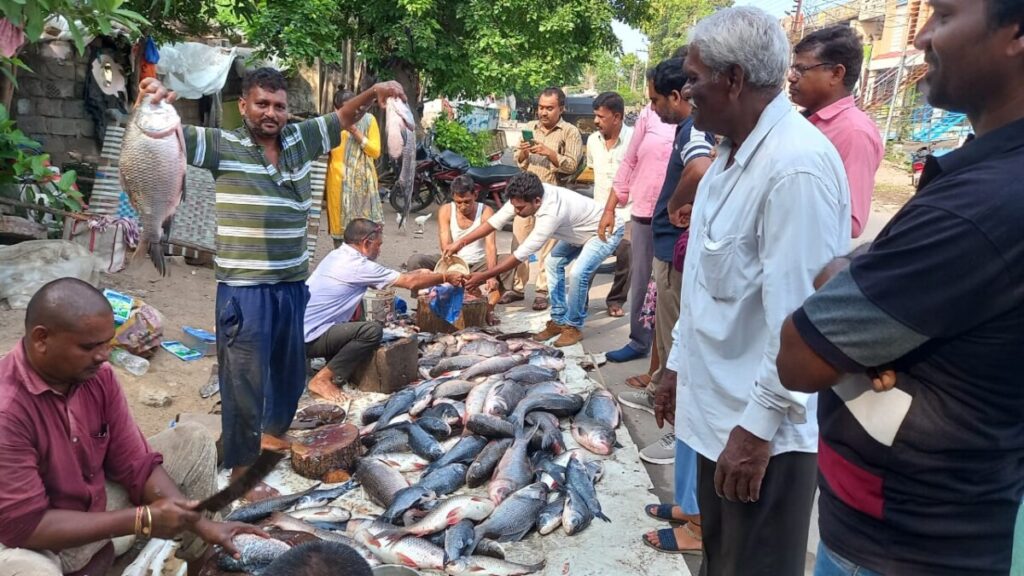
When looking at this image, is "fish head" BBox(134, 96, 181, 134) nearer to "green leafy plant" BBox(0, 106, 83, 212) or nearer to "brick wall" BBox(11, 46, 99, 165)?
"green leafy plant" BBox(0, 106, 83, 212)

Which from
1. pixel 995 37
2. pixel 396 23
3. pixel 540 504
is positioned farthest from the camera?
pixel 396 23

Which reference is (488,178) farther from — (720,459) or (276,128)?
(720,459)

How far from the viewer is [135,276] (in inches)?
304

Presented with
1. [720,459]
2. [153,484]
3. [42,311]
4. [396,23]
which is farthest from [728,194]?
[396,23]

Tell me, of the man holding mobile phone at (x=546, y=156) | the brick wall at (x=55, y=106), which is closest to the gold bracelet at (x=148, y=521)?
the man holding mobile phone at (x=546, y=156)

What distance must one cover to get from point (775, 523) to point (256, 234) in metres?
2.87

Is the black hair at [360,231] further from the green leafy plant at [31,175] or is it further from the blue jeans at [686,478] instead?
the green leafy plant at [31,175]

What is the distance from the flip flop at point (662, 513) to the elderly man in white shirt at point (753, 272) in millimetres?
1474

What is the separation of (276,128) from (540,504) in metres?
2.40

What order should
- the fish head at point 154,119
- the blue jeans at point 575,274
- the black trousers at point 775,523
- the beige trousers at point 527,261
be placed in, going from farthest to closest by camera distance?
the beige trousers at point 527,261, the blue jeans at point 575,274, the fish head at point 154,119, the black trousers at point 775,523

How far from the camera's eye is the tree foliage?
1267cm

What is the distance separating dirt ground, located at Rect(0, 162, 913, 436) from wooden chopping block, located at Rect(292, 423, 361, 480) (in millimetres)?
1454

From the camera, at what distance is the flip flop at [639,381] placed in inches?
219

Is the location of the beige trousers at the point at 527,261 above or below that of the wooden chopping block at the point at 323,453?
above
